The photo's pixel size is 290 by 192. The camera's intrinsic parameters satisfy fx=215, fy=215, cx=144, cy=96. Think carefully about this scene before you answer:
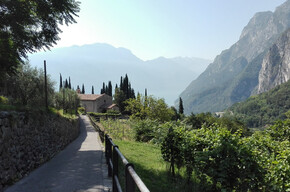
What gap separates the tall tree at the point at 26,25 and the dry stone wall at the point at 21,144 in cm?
311

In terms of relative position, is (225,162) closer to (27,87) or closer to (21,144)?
(21,144)

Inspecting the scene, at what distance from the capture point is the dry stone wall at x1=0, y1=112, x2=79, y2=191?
20.6 ft

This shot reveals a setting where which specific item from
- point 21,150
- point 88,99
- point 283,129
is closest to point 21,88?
point 21,150

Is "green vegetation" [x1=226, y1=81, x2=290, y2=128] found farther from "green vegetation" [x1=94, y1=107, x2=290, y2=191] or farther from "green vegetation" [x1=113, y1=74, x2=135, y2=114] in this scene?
"green vegetation" [x1=94, y1=107, x2=290, y2=191]

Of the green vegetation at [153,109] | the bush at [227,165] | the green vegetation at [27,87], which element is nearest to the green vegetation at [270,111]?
the green vegetation at [153,109]

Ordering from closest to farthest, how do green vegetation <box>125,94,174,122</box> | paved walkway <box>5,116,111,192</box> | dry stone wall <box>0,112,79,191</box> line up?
paved walkway <box>5,116,111,192</box>
dry stone wall <box>0,112,79,191</box>
green vegetation <box>125,94,174,122</box>

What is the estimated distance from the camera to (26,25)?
11.5 meters

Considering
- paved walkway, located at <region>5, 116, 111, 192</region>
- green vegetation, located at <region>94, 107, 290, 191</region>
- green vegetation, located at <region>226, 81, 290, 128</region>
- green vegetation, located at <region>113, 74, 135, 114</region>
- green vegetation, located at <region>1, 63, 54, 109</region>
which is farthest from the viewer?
green vegetation, located at <region>226, 81, 290, 128</region>

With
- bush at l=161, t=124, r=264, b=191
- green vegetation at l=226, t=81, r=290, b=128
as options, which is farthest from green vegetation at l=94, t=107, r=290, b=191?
green vegetation at l=226, t=81, r=290, b=128

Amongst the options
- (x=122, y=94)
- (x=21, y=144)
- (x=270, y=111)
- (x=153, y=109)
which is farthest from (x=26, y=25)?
(x=270, y=111)

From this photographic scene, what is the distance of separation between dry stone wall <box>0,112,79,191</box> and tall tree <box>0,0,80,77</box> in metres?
3.11

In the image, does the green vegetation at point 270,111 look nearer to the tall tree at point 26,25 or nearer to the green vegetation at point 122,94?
the green vegetation at point 122,94

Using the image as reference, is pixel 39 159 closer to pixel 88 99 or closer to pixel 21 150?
pixel 21 150

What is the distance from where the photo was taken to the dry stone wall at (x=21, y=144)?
20.6ft
